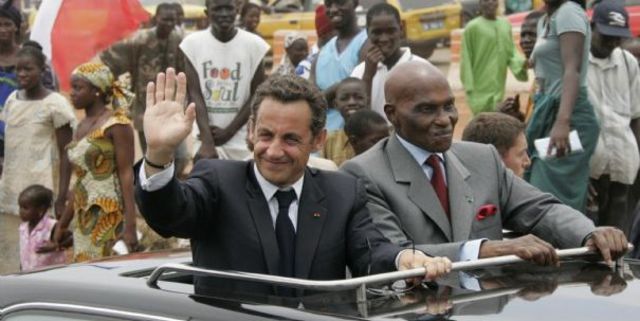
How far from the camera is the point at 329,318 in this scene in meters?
3.82

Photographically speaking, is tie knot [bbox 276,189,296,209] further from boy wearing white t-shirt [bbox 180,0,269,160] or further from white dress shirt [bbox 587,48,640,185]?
boy wearing white t-shirt [bbox 180,0,269,160]

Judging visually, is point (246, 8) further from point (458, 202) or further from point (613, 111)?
point (458, 202)

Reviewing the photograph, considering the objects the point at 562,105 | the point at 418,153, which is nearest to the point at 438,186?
the point at 418,153

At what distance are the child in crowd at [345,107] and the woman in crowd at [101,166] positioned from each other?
1.23 meters

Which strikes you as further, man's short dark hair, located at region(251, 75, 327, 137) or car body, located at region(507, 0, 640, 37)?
car body, located at region(507, 0, 640, 37)

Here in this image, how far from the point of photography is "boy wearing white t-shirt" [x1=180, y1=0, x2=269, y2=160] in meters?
10.6

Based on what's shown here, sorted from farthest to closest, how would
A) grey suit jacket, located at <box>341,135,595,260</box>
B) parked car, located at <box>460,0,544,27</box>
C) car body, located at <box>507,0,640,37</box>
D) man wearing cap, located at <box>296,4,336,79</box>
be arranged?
parked car, located at <box>460,0,544,27</box>, car body, located at <box>507,0,640,37</box>, man wearing cap, located at <box>296,4,336,79</box>, grey suit jacket, located at <box>341,135,595,260</box>

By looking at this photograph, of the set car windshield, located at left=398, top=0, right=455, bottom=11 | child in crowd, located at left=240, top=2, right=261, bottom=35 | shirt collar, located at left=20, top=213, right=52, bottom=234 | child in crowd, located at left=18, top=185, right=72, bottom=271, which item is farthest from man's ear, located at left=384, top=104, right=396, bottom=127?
car windshield, located at left=398, top=0, right=455, bottom=11

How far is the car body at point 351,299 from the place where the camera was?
3.90 metres

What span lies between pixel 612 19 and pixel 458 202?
459 centimetres

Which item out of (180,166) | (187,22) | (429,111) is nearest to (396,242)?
(429,111)

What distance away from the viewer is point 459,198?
541 centimetres

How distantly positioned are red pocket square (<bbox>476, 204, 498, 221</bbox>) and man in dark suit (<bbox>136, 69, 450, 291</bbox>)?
601mm

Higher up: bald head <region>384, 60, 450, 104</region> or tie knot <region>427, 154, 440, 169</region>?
bald head <region>384, 60, 450, 104</region>
